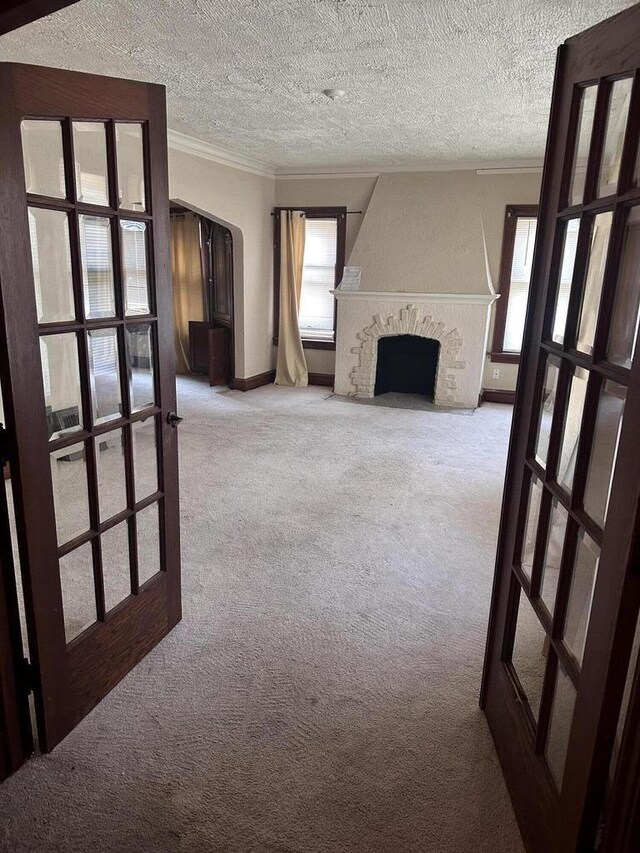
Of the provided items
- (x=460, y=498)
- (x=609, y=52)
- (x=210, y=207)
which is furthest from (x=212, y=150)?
(x=609, y=52)

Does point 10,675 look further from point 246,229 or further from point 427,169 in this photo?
point 427,169

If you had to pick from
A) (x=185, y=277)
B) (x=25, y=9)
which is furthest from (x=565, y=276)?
(x=185, y=277)

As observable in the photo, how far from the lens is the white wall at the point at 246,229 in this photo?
565cm

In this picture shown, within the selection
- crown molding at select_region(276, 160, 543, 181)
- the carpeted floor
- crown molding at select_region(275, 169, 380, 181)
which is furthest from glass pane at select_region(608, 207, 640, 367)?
crown molding at select_region(275, 169, 380, 181)

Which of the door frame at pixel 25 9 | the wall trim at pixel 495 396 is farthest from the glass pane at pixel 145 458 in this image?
the wall trim at pixel 495 396

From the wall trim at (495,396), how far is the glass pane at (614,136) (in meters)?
5.56

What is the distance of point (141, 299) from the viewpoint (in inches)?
77.9

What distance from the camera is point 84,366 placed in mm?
1752

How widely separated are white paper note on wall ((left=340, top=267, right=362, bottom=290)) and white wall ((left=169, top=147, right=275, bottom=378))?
3.41ft

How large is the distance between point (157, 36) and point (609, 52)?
2488 mm

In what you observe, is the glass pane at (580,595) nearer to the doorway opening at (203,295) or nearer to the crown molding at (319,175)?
the doorway opening at (203,295)

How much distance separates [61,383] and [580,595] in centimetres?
151

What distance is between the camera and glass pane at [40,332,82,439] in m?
1.64

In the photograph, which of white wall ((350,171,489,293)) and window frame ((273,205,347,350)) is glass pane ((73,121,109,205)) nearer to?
white wall ((350,171,489,293))
